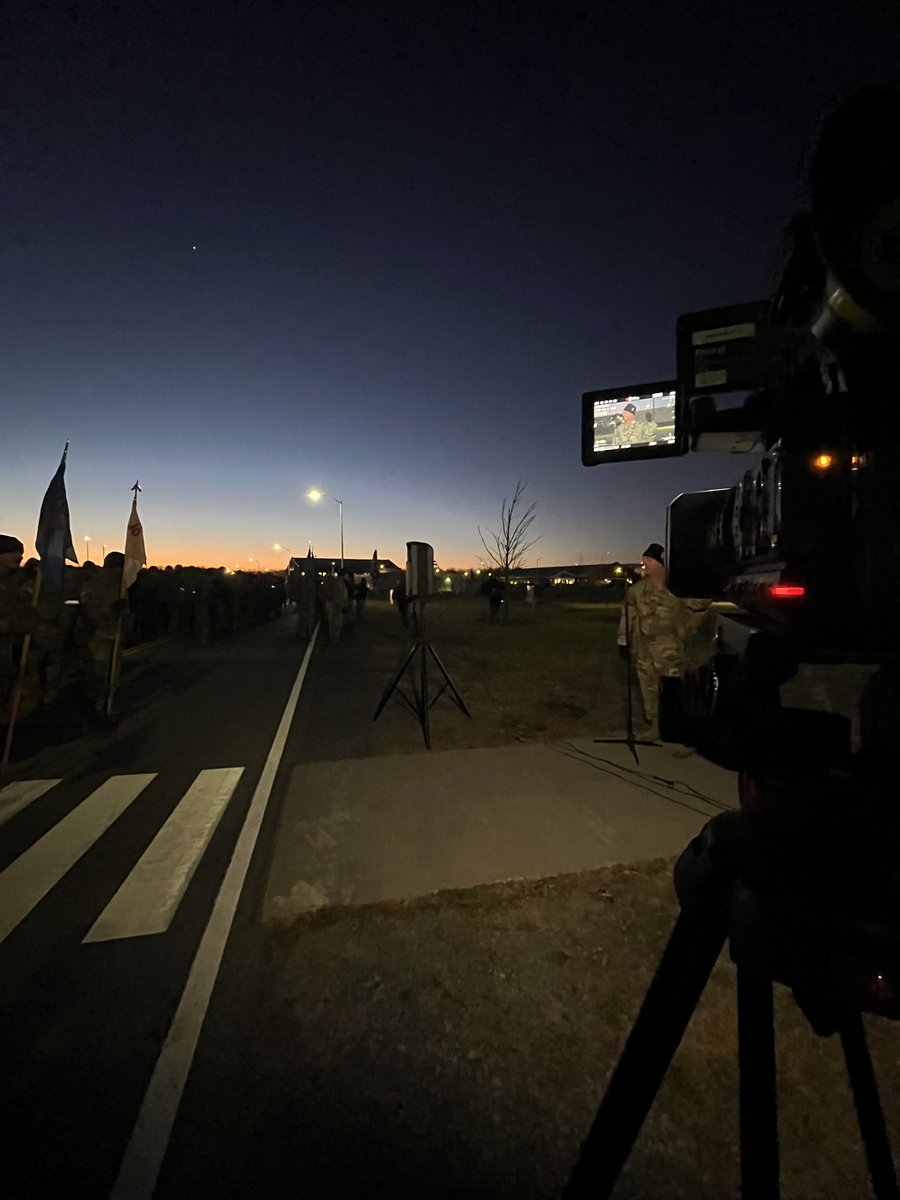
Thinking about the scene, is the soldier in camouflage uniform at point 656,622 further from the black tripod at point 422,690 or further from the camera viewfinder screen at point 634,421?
the camera viewfinder screen at point 634,421

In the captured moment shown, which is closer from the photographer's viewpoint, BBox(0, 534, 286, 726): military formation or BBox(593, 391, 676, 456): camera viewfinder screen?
BBox(593, 391, 676, 456): camera viewfinder screen

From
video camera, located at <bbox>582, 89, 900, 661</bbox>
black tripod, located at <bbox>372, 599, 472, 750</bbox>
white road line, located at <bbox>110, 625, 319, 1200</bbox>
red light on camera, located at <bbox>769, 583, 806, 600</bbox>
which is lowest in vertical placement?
white road line, located at <bbox>110, 625, 319, 1200</bbox>

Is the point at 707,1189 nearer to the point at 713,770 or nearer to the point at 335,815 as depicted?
the point at 335,815

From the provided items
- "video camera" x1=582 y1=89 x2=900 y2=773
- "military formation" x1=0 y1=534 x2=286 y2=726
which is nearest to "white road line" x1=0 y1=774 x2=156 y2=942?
"military formation" x1=0 y1=534 x2=286 y2=726

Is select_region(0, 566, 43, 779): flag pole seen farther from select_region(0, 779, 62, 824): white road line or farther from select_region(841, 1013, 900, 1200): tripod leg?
select_region(841, 1013, 900, 1200): tripod leg

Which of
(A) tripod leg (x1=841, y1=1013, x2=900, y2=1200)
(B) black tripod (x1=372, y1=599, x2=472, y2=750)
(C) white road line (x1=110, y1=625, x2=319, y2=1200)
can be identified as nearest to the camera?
(A) tripod leg (x1=841, y1=1013, x2=900, y2=1200)

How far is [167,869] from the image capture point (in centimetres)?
404

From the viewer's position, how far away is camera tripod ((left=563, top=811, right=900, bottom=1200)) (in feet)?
2.78

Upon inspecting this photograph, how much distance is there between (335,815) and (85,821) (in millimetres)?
1956

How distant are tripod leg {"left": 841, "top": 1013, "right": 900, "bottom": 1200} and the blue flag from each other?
325 inches

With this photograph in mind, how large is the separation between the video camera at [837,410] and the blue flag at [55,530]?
8121mm

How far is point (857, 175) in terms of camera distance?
96 cm

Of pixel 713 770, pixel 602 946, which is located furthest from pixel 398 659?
pixel 602 946


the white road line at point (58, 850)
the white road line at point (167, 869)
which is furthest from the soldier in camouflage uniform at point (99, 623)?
the white road line at point (167, 869)
